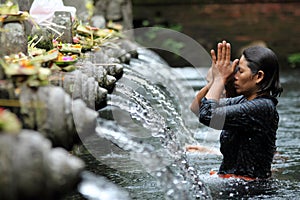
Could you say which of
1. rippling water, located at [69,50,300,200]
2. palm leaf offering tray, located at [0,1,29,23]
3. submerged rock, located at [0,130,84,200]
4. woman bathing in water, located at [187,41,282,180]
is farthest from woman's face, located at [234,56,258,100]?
submerged rock, located at [0,130,84,200]

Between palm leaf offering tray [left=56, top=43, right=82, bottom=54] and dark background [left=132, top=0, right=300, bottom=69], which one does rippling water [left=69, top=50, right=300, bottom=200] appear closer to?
palm leaf offering tray [left=56, top=43, right=82, bottom=54]

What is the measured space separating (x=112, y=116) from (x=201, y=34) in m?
6.87

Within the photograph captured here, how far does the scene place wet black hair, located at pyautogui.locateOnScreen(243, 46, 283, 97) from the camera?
3812 millimetres

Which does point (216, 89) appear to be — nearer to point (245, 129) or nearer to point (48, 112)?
point (245, 129)

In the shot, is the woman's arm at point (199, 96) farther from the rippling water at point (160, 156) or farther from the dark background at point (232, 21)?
the dark background at point (232, 21)

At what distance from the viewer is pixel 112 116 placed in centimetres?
471

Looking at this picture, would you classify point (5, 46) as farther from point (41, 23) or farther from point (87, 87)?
point (41, 23)

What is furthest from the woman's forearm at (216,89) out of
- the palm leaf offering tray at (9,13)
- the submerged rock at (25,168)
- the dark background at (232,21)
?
the dark background at (232,21)

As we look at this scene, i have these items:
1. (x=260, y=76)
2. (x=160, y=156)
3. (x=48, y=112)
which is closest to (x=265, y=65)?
(x=260, y=76)

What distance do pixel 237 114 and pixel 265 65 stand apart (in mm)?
345

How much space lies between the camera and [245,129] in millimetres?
3861

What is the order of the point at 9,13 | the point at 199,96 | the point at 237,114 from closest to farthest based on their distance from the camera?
the point at 9,13
the point at 237,114
the point at 199,96

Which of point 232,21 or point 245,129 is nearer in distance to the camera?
point 245,129

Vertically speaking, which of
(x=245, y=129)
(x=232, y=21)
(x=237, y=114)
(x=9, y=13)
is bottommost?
(x=232, y=21)
